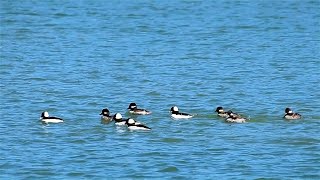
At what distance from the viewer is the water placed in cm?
2705

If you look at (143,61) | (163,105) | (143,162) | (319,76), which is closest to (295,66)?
(319,76)

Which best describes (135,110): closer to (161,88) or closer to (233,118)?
(233,118)

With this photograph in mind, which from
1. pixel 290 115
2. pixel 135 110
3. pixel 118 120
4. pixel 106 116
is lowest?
pixel 290 115

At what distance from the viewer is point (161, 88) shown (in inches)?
1454

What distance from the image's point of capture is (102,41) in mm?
48656

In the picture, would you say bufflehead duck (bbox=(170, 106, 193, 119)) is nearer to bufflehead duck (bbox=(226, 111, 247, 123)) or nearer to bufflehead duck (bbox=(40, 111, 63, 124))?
bufflehead duck (bbox=(226, 111, 247, 123))

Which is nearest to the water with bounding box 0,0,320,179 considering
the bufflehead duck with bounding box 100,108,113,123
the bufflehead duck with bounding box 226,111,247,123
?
the bufflehead duck with bounding box 226,111,247,123

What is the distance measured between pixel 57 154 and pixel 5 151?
136cm

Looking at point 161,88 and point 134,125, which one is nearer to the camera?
point 134,125

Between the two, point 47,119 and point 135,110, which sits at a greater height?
point 135,110

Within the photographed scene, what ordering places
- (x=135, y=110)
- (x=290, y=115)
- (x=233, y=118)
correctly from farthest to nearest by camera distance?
1. (x=135, y=110)
2. (x=290, y=115)
3. (x=233, y=118)

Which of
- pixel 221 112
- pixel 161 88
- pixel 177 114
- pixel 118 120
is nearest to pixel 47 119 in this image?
pixel 118 120

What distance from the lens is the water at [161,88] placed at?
2705 centimetres

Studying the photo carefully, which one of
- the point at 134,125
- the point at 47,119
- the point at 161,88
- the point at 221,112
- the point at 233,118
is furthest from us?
the point at 161,88
